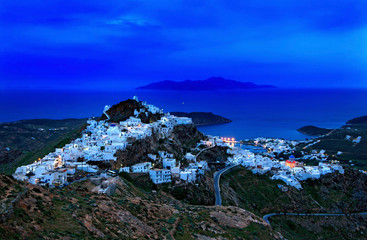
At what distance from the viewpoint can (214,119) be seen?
140 meters

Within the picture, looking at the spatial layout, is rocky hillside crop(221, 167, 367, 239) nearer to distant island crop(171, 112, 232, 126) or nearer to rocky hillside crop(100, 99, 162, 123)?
rocky hillside crop(100, 99, 162, 123)

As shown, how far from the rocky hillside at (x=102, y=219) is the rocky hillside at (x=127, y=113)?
1438 inches

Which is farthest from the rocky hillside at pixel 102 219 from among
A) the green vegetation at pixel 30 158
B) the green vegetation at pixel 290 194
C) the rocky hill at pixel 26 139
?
the rocky hill at pixel 26 139

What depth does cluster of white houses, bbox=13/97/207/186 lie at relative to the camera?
26.7 metres

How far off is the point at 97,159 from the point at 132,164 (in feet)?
14.3

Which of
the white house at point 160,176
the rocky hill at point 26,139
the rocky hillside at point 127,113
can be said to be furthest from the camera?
the rocky hill at point 26,139

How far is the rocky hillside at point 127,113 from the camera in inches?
2201

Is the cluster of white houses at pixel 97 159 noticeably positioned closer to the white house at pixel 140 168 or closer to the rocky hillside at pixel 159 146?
the white house at pixel 140 168

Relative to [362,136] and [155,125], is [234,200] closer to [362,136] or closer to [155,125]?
[155,125]

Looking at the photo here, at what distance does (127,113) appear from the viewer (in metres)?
58.1

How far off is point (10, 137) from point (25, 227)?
86286 mm

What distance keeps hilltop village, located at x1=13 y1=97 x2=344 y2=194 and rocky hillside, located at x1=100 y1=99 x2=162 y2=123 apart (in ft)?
0.71

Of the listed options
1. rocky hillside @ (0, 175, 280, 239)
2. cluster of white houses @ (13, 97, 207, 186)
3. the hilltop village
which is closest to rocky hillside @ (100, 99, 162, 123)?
the hilltop village

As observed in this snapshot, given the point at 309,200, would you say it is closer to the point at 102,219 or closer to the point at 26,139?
the point at 102,219
